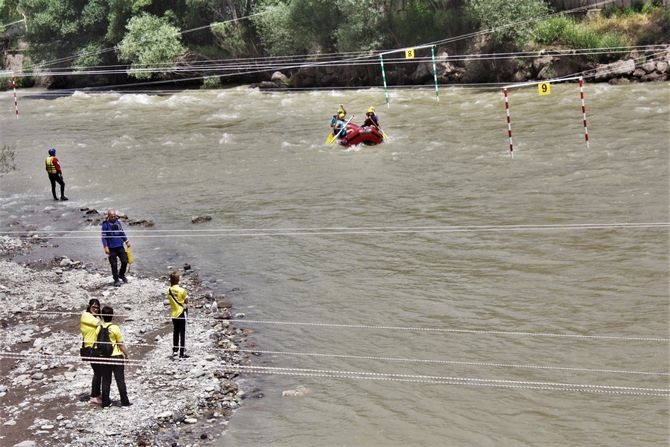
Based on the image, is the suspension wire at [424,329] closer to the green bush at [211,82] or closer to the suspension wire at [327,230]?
Result: the suspension wire at [327,230]

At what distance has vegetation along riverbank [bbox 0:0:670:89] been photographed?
1513 inches

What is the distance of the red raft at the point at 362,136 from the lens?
2989 centimetres

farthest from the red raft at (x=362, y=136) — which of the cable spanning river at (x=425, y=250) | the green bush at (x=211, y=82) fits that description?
the green bush at (x=211, y=82)

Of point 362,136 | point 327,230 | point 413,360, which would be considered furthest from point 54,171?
point 413,360

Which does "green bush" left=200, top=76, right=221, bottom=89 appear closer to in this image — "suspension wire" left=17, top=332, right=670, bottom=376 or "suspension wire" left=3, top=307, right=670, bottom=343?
"suspension wire" left=3, top=307, right=670, bottom=343

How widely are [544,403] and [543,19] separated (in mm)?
29317

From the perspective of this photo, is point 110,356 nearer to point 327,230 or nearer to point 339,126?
point 327,230

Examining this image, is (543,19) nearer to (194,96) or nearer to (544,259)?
(194,96)

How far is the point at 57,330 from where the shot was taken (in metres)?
16.8

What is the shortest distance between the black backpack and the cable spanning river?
101 cm

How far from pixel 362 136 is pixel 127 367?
16.3 meters

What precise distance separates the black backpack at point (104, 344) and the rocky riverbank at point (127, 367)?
799 mm

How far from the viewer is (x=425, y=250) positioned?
19.8 metres

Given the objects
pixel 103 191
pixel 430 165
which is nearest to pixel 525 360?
pixel 430 165
